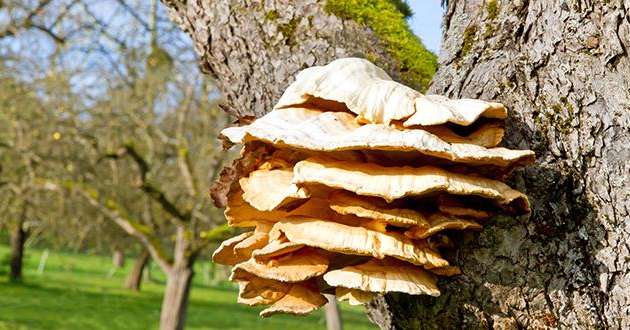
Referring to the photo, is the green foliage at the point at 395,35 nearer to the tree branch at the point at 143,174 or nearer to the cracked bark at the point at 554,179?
the cracked bark at the point at 554,179

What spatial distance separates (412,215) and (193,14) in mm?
1176

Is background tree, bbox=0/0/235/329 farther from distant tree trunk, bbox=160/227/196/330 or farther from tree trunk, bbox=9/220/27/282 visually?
tree trunk, bbox=9/220/27/282

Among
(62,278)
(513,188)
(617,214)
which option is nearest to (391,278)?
(513,188)

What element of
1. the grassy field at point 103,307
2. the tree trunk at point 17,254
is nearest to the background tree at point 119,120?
the grassy field at point 103,307

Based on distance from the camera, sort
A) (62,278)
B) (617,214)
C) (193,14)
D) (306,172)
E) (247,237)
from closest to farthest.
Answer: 1. (306,172)
2. (617,214)
3. (247,237)
4. (193,14)
5. (62,278)

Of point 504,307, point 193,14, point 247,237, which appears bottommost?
point 504,307

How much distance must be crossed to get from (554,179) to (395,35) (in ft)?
2.92

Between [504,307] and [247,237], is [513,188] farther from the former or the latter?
[247,237]

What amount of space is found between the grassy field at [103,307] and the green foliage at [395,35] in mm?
14347

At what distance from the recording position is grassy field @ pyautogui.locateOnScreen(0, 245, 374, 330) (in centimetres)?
1684

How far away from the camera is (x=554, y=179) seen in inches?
55.6

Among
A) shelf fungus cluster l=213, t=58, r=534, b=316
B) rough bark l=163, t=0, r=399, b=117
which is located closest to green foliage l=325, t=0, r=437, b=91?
rough bark l=163, t=0, r=399, b=117

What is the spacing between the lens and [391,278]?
128 cm

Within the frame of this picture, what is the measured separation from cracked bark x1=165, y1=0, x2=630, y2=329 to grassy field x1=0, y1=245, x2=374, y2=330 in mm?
14892
